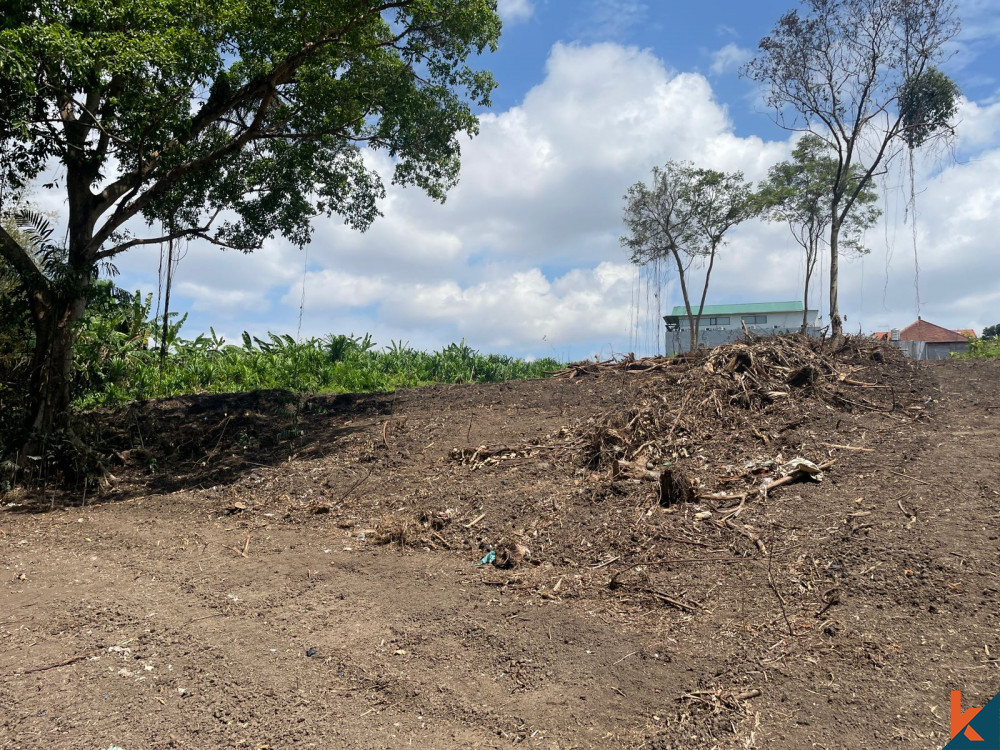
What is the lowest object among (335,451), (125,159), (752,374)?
(335,451)

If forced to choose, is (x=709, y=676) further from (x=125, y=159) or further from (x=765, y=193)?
(x=765, y=193)

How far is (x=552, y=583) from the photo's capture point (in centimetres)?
462

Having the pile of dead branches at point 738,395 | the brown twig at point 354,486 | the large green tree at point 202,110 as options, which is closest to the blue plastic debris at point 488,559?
the pile of dead branches at point 738,395

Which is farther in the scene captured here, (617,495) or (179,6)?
(179,6)

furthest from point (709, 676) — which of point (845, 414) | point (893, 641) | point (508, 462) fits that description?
point (845, 414)

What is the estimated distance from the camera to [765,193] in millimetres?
20703

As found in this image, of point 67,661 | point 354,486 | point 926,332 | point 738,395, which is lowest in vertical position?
point 67,661

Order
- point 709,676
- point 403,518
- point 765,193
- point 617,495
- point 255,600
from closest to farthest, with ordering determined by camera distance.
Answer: point 709,676 < point 255,600 < point 617,495 < point 403,518 < point 765,193

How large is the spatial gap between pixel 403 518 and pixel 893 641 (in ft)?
12.9

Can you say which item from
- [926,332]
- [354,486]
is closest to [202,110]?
[354,486]

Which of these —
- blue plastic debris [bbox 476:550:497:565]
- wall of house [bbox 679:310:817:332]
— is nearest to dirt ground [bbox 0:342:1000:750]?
blue plastic debris [bbox 476:550:497:565]

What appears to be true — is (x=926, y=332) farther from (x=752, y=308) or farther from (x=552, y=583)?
(x=552, y=583)

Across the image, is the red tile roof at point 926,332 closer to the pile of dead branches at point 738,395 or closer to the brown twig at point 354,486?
the pile of dead branches at point 738,395

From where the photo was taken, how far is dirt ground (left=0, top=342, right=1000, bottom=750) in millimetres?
3182
